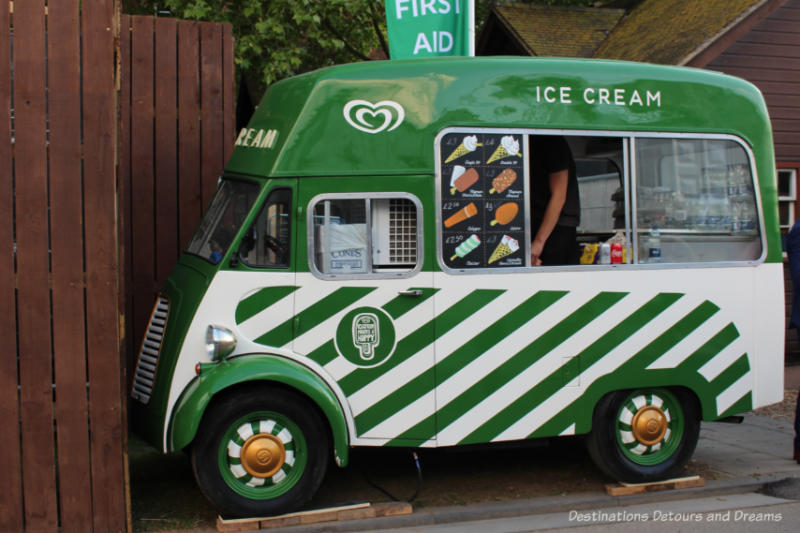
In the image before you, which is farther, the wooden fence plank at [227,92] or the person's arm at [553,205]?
the wooden fence plank at [227,92]

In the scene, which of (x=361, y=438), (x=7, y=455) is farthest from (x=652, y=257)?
(x=7, y=455)

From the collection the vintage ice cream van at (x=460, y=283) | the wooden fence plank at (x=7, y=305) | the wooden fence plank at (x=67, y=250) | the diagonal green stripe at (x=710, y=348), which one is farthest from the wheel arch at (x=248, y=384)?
the diagonal green stripe at (x=710, y=348)

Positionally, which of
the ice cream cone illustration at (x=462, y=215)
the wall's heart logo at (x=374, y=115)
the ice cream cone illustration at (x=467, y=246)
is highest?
the wall's heart logo at (x=374, y=115)

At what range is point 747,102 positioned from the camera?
7168mm

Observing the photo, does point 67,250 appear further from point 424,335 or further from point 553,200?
point 553,200

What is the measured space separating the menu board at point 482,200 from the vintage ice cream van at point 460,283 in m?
0.01

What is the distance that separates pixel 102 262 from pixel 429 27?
5082mm

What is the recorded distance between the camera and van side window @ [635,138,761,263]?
22.6 ft

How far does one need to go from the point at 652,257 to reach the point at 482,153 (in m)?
1.55

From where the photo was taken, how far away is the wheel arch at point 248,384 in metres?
5.76

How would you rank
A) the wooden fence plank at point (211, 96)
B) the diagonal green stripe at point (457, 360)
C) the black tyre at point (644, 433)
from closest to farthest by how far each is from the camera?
the diagonal green stripe at point (457, 360) < the black tyre at point (644, 433) < the wooden fence plank at point (211, 96)

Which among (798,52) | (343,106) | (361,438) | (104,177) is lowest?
(361,438)

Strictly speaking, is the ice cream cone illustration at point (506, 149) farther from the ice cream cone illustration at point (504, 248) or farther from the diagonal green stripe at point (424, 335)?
the diagonal green stripe at point (424, 335)

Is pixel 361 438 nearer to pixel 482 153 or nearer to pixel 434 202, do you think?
pixel 434 202
